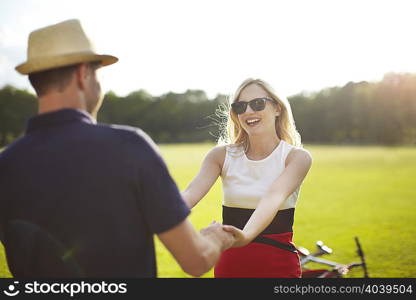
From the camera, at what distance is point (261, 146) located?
14.4 feet

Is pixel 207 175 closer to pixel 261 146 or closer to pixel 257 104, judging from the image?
pixel 261 146

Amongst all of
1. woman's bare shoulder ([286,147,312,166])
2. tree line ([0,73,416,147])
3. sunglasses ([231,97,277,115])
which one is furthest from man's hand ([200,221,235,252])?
tree line ([0,73,416,147])

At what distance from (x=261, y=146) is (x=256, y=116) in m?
0.32

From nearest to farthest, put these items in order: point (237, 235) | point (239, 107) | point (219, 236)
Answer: point (219, 236), point (237, 235), point (239, 107)

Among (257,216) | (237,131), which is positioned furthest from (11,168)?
(237,131)

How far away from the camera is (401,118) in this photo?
314 feet

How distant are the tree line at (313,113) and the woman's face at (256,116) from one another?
300 feet

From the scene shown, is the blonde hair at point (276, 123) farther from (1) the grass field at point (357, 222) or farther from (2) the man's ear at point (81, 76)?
(1) the grass field at point (357, 222)

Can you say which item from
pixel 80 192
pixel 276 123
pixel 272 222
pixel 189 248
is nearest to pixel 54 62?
pixel 80 192

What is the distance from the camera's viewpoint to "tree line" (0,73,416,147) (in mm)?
94206

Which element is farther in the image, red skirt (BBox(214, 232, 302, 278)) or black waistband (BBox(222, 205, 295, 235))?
black waistband (BBox(222, 205, 295, 235))

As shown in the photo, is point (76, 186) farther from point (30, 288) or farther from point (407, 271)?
point (407, 271)

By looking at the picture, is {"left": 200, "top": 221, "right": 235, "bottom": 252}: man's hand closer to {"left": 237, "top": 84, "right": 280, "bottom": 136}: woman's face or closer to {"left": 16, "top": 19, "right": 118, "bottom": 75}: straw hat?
{"left": 16, "top": 19, "right": 118, "bottom": 75}: straw hat

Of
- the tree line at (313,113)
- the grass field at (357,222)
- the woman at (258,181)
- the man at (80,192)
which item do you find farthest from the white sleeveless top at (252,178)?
the tree line at (313,113)
